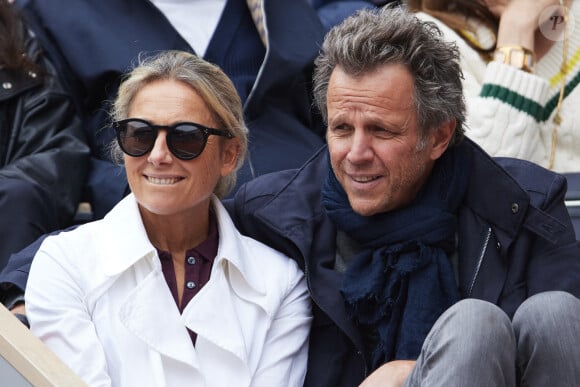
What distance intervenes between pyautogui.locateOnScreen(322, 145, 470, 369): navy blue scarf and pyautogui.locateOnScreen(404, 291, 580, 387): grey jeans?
355 mm

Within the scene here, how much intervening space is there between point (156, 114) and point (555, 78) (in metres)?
1.66

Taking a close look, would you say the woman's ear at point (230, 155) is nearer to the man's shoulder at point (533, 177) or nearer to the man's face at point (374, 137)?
the man's face at point (374, 137)

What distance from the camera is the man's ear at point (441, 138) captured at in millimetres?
3082

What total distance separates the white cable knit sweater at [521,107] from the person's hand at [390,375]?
1.20m

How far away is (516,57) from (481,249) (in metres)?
1.06

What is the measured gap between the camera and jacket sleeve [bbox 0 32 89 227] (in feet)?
11.6

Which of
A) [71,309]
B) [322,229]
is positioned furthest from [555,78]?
[71,309]

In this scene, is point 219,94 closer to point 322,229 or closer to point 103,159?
point 322,229

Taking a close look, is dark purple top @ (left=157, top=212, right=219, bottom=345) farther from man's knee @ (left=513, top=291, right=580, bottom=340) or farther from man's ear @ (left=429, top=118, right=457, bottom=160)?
man's knee @ (left=513, top=291, right=580, bottom=340)

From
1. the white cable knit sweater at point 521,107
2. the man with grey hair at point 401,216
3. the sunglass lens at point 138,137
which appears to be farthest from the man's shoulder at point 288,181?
the white cable knit sweater at point 521,107

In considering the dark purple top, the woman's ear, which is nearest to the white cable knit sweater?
the woman's ear

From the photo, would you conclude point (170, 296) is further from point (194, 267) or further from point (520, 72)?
point (520, 72)

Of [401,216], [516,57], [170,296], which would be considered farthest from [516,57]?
[170,296]

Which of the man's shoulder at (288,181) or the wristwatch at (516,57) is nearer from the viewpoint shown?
the man's shoulder at (288,181)
